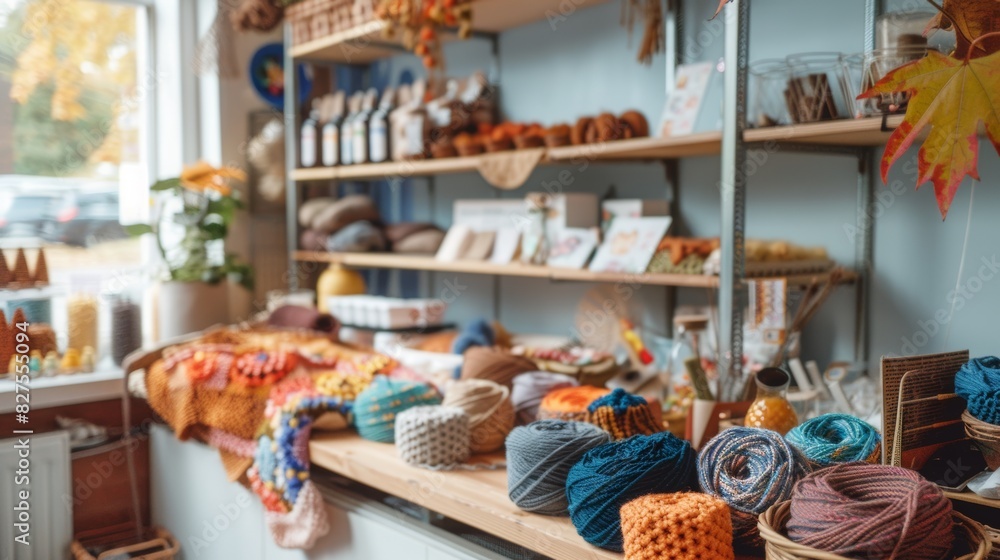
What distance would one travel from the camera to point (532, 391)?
78.8 inches

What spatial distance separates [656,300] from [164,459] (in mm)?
1680

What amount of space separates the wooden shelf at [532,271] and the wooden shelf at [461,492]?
1.93 ft

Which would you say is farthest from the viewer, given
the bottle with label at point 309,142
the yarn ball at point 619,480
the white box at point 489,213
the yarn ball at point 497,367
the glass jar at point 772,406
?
the bottle with label at point 309,142

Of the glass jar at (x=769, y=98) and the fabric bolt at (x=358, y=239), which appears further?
the fabric bolt at (x=358, y=239)

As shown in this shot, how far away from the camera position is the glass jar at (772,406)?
1.59 meters

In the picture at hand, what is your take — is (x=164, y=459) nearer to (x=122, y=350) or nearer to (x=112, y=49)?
(x=122, y=350)

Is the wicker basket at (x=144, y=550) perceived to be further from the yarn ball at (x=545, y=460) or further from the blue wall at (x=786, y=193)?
the yarn ball at (x=545, y=460)

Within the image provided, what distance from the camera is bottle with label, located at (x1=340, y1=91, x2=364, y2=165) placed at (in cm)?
312

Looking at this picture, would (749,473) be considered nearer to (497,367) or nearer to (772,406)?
(772,406)

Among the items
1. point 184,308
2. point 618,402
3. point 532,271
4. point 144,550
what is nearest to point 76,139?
point 184,308

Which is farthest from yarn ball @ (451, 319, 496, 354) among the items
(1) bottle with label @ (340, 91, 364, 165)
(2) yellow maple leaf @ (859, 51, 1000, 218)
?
(2) yellow maple leaf @ (859, 51, 1000, 218)

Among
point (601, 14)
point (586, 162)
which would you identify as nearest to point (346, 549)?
point (586, 162)

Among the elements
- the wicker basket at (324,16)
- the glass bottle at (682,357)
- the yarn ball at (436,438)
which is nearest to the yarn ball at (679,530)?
the yarn ball at (436,438)

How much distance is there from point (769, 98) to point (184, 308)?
2.07 m
